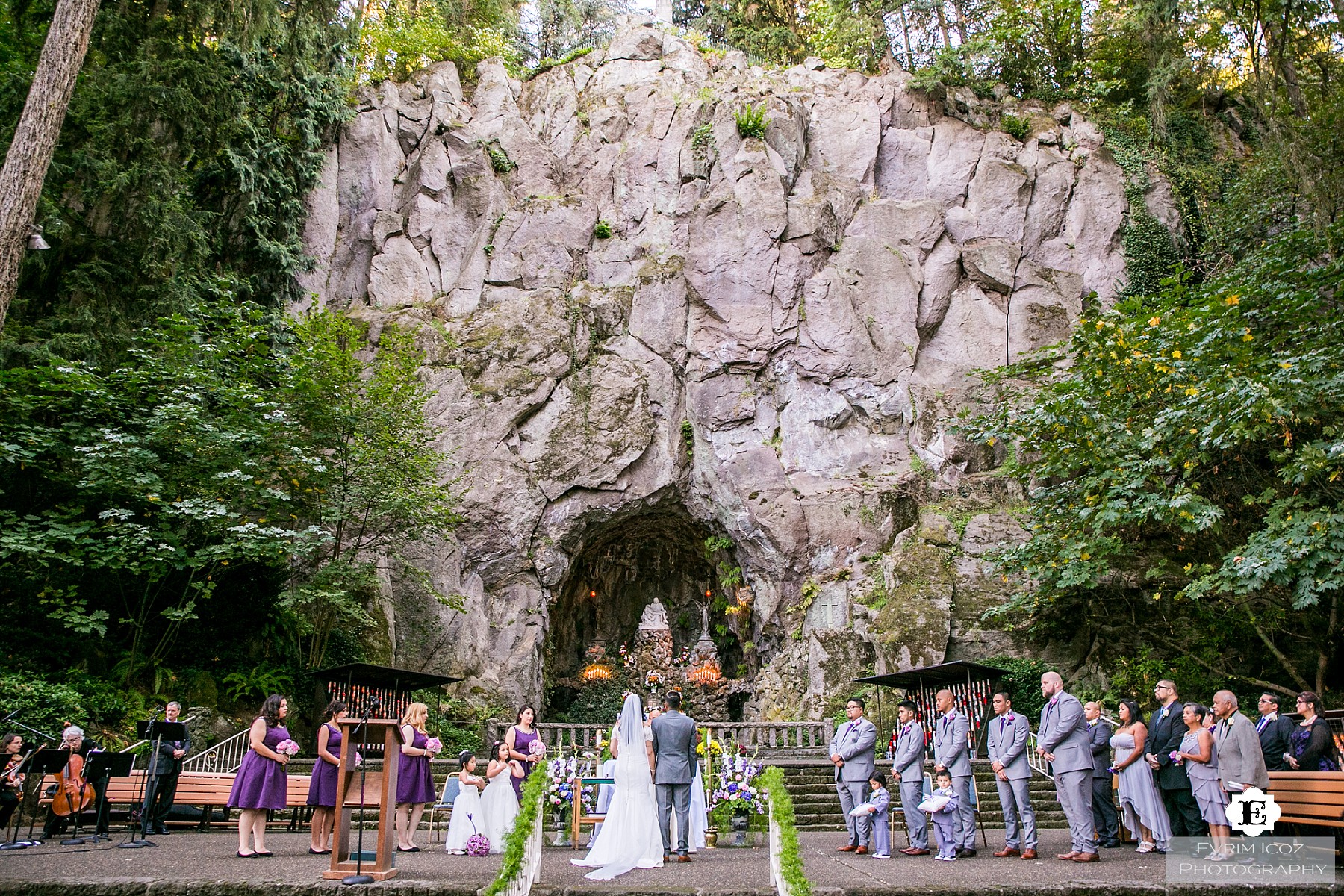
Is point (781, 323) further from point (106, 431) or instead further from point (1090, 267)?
point (106, 431)

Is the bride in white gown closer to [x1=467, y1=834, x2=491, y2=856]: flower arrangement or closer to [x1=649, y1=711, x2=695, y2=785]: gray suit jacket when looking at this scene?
[x1=649, y1=711, x2=695, y2=785]: gray suit jacket

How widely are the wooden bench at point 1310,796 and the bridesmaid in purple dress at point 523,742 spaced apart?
669 centimetres

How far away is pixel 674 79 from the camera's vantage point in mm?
25297

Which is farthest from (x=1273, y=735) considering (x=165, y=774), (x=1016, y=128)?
(x=1016, y=128)

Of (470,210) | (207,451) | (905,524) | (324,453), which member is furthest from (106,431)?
(905,524)

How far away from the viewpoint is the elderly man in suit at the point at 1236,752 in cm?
660

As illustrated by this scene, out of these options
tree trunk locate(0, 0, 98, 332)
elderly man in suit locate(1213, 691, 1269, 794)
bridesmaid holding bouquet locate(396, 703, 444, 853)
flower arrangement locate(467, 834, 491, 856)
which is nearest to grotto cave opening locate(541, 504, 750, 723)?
bridesmaid holding bouquet locate(396, 703, 444, 853)

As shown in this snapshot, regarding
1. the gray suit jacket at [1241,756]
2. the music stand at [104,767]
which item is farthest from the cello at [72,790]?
the gray suit jacket at [1241,756]

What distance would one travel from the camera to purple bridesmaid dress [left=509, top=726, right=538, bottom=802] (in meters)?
8.50

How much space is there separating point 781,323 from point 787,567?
6423mm

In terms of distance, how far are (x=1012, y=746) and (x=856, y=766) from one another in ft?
4.88

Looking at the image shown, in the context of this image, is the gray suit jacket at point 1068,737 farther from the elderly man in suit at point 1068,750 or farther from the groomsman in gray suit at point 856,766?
the groomsman in gray suit at point 856,766

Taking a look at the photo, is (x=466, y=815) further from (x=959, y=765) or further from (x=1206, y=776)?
(x=1206, y=776)

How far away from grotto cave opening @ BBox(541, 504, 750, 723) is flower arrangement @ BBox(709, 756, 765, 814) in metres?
11.2
